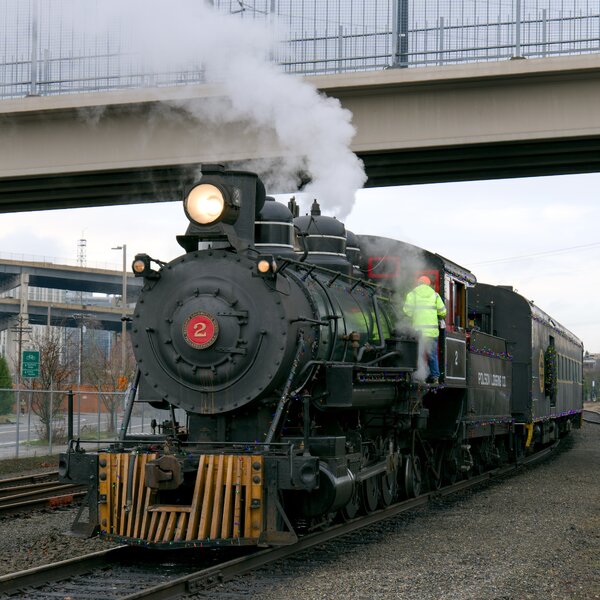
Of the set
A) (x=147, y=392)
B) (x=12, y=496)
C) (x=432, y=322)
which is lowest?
(x=12, y=496)

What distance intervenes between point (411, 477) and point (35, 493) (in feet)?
17.5

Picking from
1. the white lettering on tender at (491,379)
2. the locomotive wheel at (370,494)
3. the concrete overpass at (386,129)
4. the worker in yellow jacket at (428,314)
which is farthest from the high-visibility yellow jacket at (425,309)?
the concrete overpass at (386,129)

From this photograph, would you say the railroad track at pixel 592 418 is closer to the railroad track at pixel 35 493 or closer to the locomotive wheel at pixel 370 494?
the railroad track at pixel 35 493

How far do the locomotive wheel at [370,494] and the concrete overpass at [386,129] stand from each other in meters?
7.56

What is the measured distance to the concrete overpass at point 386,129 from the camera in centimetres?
1627

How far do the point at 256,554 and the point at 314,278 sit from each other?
295 cm

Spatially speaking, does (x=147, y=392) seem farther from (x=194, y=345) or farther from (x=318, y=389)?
(x=318, y=389)

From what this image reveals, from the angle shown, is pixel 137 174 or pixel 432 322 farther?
pixel 137 174

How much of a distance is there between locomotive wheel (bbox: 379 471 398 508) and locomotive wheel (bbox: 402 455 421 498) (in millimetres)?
401

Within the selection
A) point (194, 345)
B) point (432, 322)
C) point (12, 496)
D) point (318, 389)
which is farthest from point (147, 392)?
point (12, 496)

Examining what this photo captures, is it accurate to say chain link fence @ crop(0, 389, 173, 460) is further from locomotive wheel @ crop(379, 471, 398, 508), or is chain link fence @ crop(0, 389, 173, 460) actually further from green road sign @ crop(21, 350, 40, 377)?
locomotive wheel @ crop(379, 471, 398, 508)

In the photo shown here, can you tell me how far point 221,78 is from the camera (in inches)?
500

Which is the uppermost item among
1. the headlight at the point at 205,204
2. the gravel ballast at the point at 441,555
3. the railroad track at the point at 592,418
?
the headlight at the point at 205,204

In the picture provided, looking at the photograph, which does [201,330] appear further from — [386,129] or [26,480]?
[386,129]
